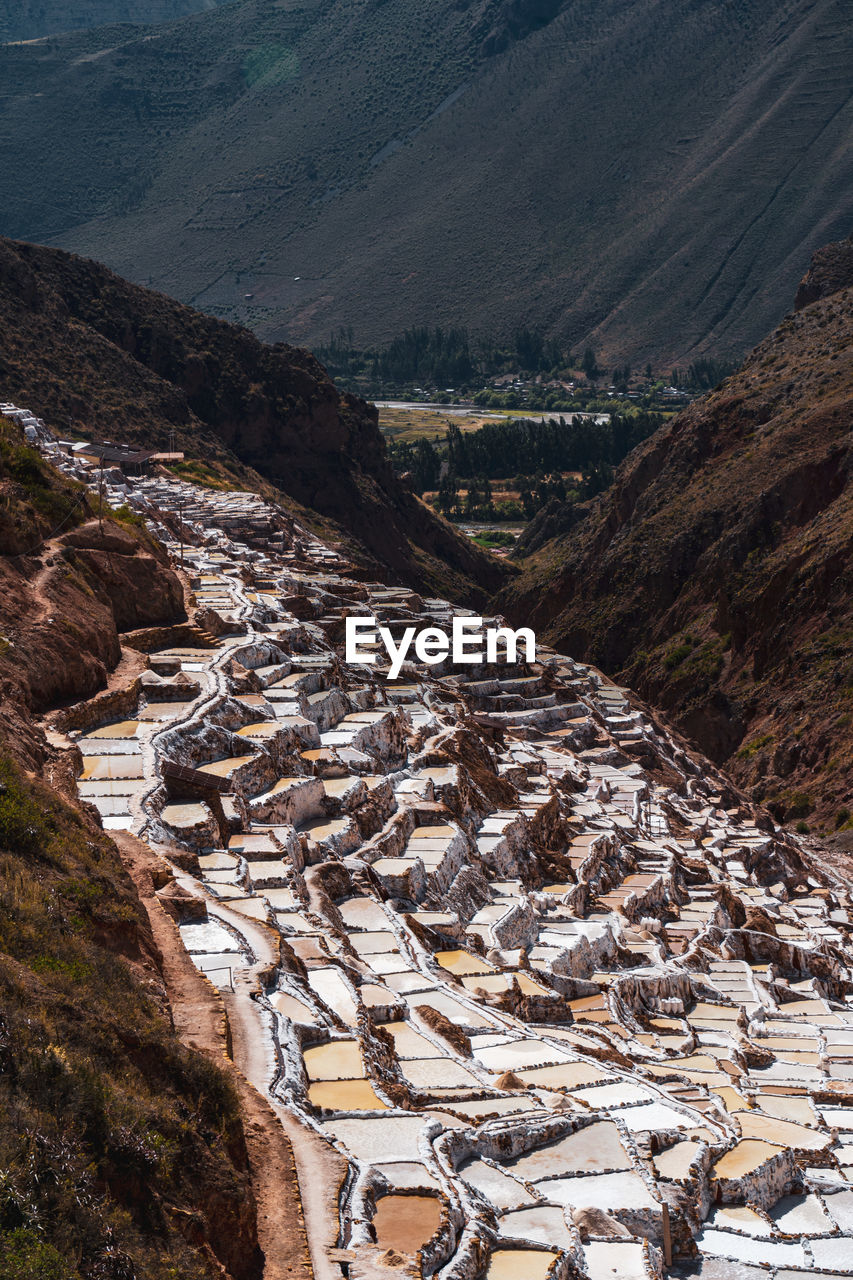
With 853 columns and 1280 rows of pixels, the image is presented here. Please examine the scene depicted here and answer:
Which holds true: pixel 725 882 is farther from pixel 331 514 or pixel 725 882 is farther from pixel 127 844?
pixel 331 514

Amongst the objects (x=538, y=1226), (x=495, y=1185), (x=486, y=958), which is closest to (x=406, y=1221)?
(x=538, y=1226)

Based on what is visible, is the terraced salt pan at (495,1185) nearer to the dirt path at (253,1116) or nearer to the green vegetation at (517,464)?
the dirt path at (253,1116)

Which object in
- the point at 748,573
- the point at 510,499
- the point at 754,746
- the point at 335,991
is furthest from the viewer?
the point at 510,499

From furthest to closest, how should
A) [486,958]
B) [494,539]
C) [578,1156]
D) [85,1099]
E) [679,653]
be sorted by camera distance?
[494,539] < [679,653] < [486,958] < [578,1156] < [85,1099]

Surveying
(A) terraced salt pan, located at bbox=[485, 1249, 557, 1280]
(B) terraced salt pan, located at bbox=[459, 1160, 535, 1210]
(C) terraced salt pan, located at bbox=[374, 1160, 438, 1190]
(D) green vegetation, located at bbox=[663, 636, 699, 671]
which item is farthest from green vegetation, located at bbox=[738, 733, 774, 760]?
(A) terraced salt pan, located at bbox=[485, 1249, 557, 1280]

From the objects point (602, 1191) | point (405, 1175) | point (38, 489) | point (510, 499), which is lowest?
point (602, 1191)

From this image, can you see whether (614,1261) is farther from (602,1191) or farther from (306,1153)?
(306,1153)

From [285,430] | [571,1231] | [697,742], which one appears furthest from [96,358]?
[571,1231]
